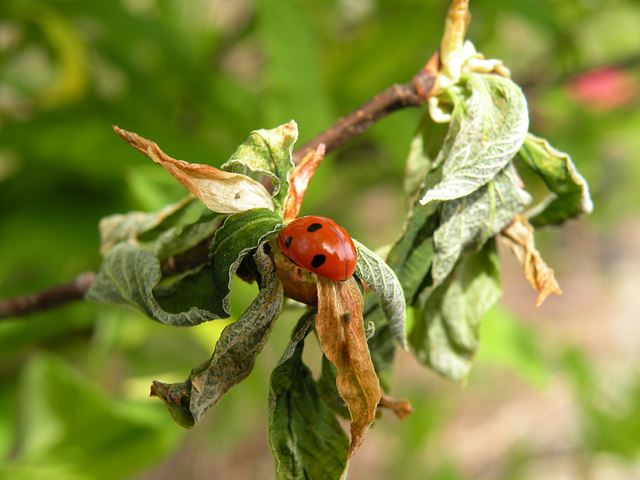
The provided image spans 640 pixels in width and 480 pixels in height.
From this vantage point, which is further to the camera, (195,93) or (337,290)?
(195,93)

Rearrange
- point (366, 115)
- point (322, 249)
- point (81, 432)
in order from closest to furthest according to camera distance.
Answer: point (322, 249) → point (366, 115) → point (81, 432)

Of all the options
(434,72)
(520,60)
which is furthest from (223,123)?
(520,60)

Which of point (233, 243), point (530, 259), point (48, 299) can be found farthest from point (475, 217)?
point (48, 299)

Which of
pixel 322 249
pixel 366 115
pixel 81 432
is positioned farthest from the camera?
pixel 81 432

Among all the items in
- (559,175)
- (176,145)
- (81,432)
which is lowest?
(81,432)

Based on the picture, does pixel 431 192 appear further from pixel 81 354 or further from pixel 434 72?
pixel 81 354

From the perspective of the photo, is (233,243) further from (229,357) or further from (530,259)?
(530,259)

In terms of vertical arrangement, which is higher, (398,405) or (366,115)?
(366,115)
